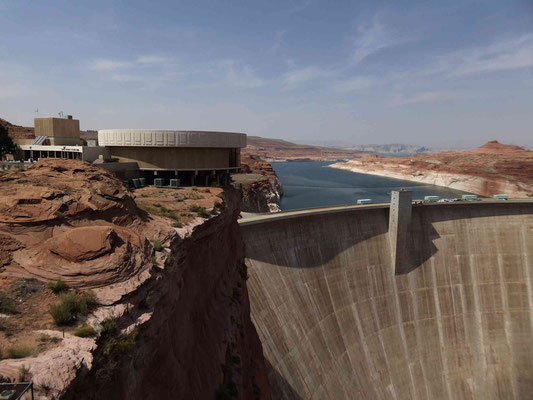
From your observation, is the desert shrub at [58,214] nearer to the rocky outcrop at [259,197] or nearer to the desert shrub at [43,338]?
the desert shrub at [43,338]

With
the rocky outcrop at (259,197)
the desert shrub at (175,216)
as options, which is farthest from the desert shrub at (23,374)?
the rocky outcrop at (259,197)

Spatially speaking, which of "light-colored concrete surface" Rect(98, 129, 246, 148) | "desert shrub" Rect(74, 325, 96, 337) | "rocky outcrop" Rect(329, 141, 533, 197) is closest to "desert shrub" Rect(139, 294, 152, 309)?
"desert shrub" Rect(74, 325, 96, 337)

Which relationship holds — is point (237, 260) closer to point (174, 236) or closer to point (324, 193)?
point (174, 236)

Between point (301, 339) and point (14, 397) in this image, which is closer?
point (14, 397)

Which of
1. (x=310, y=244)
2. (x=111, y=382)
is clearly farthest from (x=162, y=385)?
(x=310, y=244)

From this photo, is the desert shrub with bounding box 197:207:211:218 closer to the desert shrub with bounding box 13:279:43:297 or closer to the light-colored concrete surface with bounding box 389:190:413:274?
the desert shrub with bounding box 13:279:43:297

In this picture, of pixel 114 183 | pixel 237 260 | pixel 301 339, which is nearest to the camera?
pixel 114 183

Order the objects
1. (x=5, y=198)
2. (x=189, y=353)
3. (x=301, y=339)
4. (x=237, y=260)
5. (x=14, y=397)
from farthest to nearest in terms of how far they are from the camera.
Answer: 1. (x=301, y=339)
2. (x=237, y=260)
3. (x=189, y=353)
4. (x=5, y=198)
5. (x=14, y=397)
